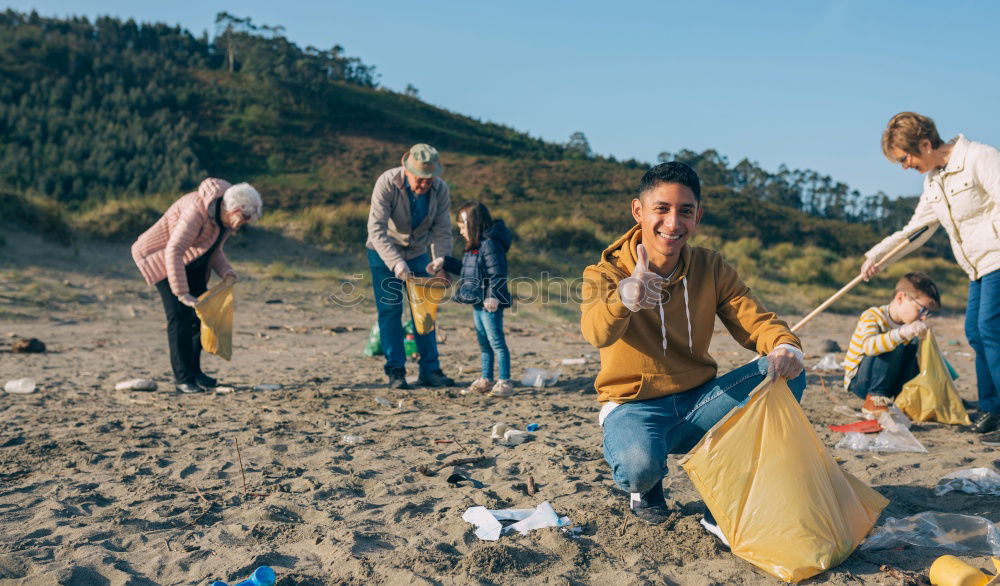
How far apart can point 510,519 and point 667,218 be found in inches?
53.4

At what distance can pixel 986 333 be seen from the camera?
405 cm

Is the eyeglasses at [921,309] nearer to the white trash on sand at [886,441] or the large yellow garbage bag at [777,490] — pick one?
the white trash on sand at [886,441]

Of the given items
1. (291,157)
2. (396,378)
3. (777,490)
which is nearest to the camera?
(777,490)

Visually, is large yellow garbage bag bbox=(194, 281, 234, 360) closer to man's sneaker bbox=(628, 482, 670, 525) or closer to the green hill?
man's sneaker bbox=(628, 482, 670, 525)

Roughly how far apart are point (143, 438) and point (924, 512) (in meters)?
3.98

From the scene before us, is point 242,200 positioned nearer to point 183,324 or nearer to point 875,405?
point 183,324

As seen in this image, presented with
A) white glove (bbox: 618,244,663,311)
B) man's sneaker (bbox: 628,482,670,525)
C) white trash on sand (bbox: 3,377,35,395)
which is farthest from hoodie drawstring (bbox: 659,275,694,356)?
white trash on sand (bbox: 3,377,35,395)

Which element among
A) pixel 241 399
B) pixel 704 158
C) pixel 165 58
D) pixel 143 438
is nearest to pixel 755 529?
pixel 143 438

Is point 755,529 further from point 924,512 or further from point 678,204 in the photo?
point 678,204

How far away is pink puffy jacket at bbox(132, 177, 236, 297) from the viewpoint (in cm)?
509

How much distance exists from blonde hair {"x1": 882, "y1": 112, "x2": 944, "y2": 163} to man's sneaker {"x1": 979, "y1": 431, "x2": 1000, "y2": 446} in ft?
5.45

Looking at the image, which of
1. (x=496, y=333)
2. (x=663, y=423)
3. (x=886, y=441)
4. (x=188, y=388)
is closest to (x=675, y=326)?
(x=663, y=423)

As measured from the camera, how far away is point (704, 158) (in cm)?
5266

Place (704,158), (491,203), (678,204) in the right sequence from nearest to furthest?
(678,204) → (491,203) → (704,158)
